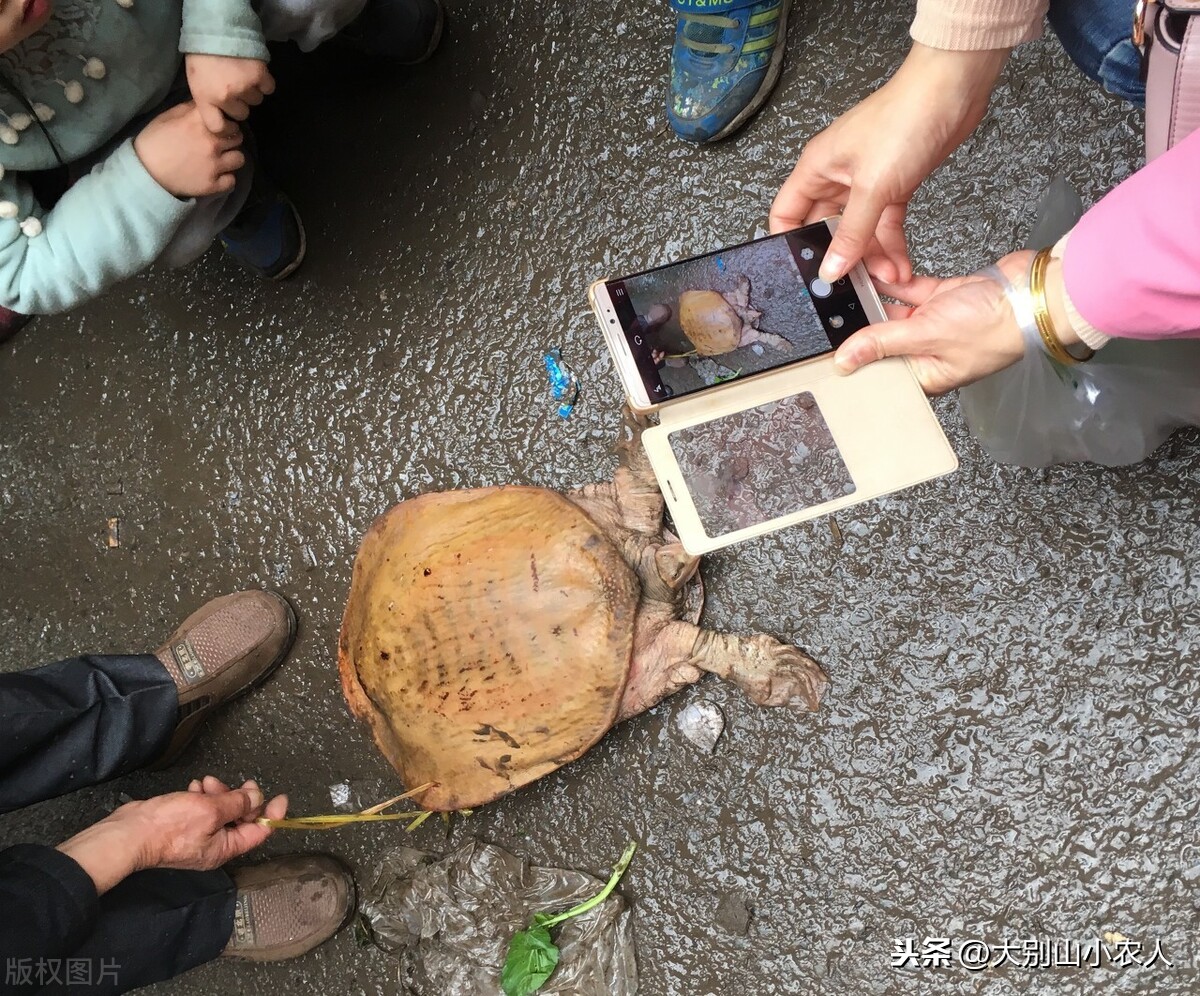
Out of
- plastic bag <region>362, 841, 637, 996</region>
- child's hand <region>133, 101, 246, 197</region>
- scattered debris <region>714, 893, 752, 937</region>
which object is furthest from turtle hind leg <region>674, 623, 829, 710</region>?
child's hand <region>133, 101, 246, 197</region>

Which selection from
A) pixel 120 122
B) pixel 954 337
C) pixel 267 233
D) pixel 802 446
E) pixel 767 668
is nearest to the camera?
pixel 954 337

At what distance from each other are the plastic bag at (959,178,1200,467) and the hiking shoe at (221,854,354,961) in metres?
1.77

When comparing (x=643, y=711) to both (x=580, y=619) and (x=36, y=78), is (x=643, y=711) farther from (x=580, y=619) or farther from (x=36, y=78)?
(x=36, y=78)

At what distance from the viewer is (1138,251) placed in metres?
0.89

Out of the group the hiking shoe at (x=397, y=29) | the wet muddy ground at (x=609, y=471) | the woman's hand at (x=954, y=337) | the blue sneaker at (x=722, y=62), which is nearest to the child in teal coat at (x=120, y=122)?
the hiking shoe at (x=397, y=29)

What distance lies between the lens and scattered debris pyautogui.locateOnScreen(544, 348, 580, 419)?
1983 mm

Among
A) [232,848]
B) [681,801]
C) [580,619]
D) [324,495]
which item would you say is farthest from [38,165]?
[681,801]

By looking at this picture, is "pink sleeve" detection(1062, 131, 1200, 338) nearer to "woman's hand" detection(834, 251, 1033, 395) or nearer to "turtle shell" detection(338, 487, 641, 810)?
"woman's hand" detection(834, 251, 1033, 395)

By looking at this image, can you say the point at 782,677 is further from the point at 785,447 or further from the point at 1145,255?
the point at 1145,255

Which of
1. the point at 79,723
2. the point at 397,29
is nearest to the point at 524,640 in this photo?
the point at 79,723

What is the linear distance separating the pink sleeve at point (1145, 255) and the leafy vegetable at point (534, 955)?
1452 mm

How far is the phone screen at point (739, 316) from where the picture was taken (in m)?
1.33

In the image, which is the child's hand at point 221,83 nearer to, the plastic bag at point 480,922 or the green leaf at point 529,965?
the plastic bag at point 480,922

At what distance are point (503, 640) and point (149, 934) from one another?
1.00m
